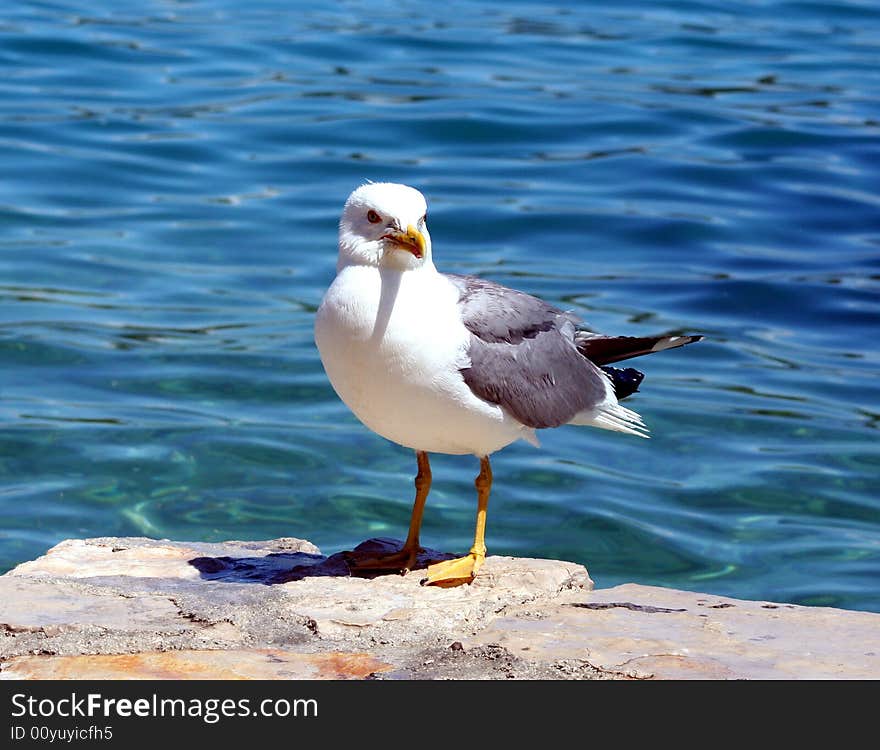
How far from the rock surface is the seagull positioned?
0.33m

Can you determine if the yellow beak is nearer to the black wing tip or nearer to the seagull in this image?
the seagull

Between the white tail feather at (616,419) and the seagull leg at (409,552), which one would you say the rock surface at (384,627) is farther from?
the white tail feather at (616,419)

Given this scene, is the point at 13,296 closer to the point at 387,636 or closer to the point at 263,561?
the point at 263,561

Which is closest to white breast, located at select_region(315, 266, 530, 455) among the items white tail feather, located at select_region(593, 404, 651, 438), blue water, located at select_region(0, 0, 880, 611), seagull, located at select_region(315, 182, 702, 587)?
seagull, located at select_region(315, 182, 702, 587)

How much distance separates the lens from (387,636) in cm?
516

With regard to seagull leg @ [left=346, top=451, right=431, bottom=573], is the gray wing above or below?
above

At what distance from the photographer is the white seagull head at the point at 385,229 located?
5.34 metres

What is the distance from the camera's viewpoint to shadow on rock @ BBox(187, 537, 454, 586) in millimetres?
5922

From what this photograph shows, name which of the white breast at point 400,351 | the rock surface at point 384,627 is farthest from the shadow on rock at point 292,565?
the white breast at point 400,351

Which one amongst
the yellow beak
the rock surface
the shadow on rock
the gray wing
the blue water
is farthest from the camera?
the blue water

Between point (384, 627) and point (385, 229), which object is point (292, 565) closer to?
point (384, 627)

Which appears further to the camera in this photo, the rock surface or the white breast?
the white breast

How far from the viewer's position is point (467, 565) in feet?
19.2

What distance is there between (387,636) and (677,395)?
5.41 meters
